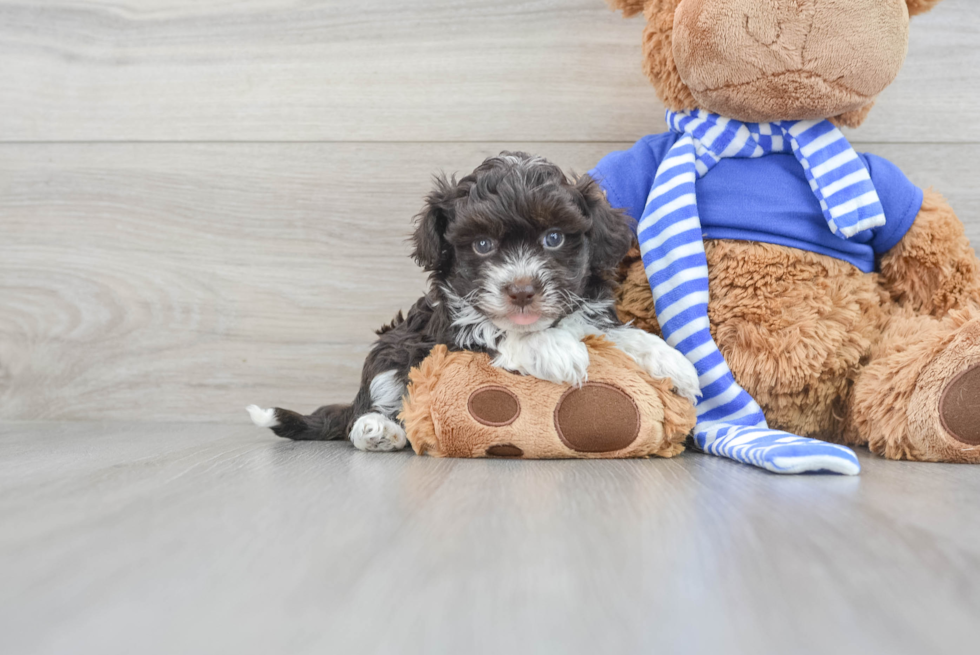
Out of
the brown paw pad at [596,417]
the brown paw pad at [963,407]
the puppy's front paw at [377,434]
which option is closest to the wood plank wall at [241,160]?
the puppy's front paw at [377,434]

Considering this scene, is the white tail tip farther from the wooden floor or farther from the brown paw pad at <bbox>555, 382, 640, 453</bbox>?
the brown paw pad at <bbox>555, 382, 640, 453</bbox>

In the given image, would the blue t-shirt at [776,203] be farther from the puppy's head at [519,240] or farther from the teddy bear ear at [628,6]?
the teddy bear ear at [628,6]

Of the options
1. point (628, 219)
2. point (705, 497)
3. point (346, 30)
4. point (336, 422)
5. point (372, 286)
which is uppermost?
point (346, 30)

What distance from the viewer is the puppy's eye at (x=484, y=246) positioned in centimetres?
117

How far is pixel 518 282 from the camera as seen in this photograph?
112 centimetres

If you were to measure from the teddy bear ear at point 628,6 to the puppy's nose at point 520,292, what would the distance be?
68 cm

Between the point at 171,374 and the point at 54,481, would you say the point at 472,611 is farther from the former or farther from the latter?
the point at 171,374

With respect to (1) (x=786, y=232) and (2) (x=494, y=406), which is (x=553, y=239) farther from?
(1) (x=786, y=232)

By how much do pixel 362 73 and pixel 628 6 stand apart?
686 mm

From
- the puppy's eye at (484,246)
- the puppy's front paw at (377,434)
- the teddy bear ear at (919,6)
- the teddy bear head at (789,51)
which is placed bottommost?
the puppy's front paw at (377,434)

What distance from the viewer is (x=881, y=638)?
49cm

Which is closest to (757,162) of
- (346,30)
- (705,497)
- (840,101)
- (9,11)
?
(840,101)

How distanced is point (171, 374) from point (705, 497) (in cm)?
144

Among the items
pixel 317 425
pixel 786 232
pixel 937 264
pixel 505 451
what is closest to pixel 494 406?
pixel 505 451
